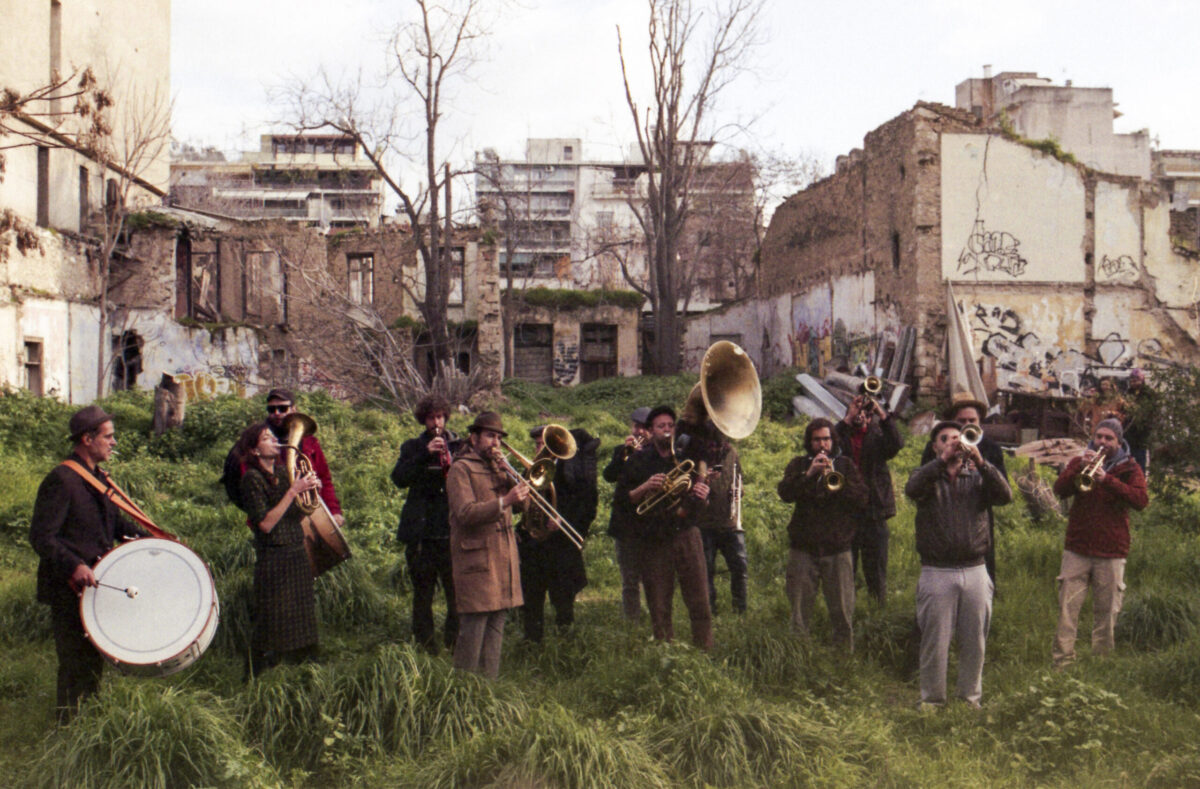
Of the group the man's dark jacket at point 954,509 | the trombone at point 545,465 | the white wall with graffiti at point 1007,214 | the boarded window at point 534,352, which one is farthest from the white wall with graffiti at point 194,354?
the man's dark jacket at point 954,509

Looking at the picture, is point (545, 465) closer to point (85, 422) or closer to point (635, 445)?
point (635, 445)

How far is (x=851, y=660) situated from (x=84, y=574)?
14.4ft

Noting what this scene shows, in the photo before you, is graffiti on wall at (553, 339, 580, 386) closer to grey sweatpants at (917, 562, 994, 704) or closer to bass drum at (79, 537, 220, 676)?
grey sweatpants at (917, 562, 994, 704)

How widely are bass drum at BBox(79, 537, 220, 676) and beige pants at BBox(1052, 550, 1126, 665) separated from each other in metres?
5.20

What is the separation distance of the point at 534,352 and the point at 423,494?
26014mm

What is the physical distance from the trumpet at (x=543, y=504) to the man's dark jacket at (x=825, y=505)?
1408 millimetres

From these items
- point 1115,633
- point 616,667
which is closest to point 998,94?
point 1115,633

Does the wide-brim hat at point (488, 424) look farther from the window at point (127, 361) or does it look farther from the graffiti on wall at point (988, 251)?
the window at point (127, 361)

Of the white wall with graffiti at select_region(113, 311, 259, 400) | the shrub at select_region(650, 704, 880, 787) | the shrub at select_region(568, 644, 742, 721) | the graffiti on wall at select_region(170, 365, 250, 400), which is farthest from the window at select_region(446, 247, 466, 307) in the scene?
the shrub at select_region(650, 704, 880, 787)

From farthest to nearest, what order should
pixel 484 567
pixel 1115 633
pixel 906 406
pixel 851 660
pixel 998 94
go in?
1. pixel 998 94
2. pixel 906 406
3. pixel 1115 633
4. pixel 851 660
5. pixel 484 567

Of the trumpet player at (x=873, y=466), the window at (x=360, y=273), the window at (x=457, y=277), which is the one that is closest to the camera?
the trumpet player at (x=873, y=466)

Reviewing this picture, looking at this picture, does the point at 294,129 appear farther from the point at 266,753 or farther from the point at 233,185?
the point at 233,185

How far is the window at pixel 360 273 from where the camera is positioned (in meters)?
28.2

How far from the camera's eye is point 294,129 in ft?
73.2
